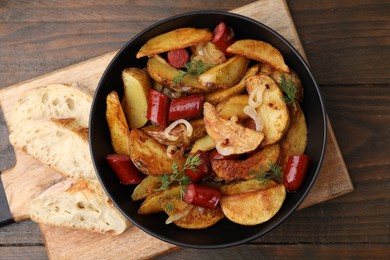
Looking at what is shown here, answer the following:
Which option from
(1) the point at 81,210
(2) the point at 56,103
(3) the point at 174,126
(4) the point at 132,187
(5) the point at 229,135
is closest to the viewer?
(5) the point at 229,135

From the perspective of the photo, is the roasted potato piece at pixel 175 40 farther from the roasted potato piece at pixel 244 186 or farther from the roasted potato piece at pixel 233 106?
the roasted potato piece at pixel 244 186

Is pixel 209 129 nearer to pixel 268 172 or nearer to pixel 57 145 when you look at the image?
pixel 268 172

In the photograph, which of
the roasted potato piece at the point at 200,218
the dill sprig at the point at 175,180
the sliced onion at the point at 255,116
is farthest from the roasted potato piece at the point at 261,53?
the roasted potato piece at the point at 200,218

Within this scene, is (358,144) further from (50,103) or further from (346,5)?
(50,103)

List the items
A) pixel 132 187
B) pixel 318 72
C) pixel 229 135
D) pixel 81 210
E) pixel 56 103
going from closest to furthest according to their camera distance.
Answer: pixel 229 135 → pixel 132 187 → pixel 81 210 → pixel 56 103 → pixel 318 72

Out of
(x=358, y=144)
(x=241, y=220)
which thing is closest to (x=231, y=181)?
(x=241, y=220)

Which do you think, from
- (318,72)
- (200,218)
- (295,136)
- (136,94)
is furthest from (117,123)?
(318,72)
